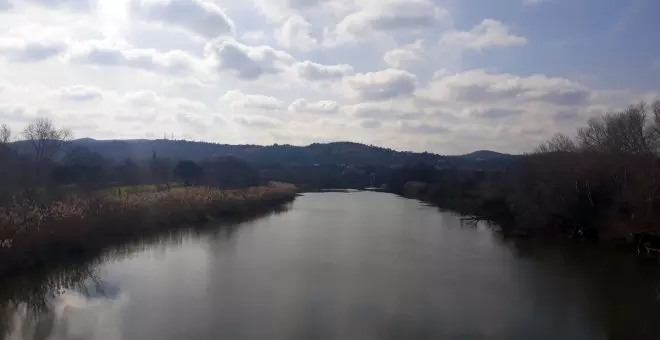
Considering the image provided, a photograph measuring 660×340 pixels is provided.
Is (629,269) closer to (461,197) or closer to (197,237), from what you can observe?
(197,237)

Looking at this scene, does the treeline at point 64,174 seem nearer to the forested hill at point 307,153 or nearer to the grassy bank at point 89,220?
the grassy bank at point 89,220

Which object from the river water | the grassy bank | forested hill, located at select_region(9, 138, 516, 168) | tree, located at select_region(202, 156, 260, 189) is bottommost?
the river water

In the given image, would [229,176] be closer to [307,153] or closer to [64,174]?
[64,174]

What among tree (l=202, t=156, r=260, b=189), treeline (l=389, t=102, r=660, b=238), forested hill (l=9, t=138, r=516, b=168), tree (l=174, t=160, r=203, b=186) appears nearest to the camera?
treeline (l=389, t=102, r=660, b=238)

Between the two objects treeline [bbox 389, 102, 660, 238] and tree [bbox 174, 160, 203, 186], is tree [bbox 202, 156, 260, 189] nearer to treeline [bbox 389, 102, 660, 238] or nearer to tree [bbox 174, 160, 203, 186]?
tree [bbox 174, 160, 203, 186]

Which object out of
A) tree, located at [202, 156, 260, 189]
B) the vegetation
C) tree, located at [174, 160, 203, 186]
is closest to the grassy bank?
the vegetation

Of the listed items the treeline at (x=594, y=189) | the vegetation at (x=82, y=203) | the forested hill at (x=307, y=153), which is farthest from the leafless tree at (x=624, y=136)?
the forested hill at (x=307, y=153)

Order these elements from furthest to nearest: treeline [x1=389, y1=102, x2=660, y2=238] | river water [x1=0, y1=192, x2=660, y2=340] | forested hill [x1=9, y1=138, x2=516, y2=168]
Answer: forested hill [x1=9, y1=138, x2=516, y2=168], treeline [x1=389, y1=102, x2=660, y2=238], river water [x1=0, y1=192, x2=660, y2=340]

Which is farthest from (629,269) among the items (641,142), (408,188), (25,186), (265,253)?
(408,188)
